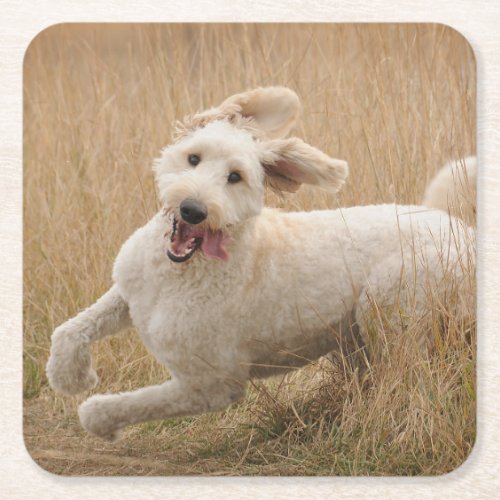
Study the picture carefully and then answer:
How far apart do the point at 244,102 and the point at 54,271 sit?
0.98 m

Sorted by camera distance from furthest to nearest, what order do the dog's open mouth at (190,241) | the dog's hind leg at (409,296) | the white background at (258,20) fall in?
the dog's hind leg at (409,296) < the white background at (258,20) < the dog's open mouth at (190,241)

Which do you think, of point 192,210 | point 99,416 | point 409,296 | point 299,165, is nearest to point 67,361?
point 99,416

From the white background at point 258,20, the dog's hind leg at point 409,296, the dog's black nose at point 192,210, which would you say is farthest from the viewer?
the dog's hind leg at point 409,296

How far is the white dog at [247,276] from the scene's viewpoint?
332 cm

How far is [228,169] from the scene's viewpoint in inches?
128

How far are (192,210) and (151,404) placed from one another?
0.67 m

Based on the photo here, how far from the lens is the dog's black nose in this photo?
3.10 metres

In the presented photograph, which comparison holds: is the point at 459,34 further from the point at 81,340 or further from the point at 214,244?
the point at 81,340

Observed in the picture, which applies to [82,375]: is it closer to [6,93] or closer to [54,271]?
[54,271]

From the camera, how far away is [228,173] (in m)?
3.26

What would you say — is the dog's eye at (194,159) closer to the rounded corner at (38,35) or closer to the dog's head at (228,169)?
the dog's head at (228,169)

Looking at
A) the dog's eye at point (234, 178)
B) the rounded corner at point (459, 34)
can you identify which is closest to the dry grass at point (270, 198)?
the rounded corner at point (459, 34)

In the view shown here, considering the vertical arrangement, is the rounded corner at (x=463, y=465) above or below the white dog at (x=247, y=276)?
below

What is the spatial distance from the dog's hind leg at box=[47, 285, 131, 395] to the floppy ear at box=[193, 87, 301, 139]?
0.64 m
